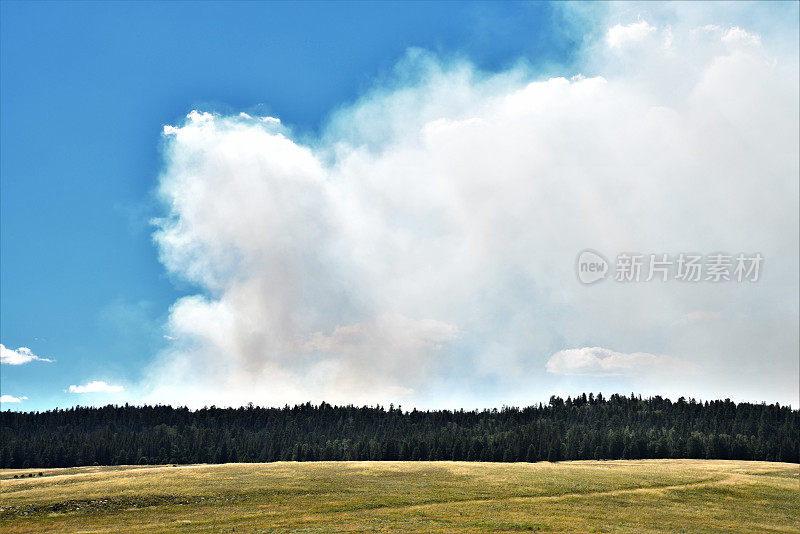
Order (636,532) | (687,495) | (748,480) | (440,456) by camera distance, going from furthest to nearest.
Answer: (440,456) → (748,480) → (687,495) → (636,532)

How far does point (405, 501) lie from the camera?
224 ft

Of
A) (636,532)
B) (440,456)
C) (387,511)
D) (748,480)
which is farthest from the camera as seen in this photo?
(440,456)

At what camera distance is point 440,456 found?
199500 mm

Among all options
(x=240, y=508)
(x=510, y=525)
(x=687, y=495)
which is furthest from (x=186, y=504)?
(x=687, y=495)

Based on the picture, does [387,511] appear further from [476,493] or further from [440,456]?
[440,456]

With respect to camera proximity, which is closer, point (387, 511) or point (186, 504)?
point (387, 511)

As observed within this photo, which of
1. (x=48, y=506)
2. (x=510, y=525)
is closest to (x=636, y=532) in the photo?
(x=510, y=525)

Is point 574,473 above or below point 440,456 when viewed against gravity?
above

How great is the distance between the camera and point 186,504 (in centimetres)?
7006

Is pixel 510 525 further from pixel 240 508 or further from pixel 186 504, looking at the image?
pixel 186 504

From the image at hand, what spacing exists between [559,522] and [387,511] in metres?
17.9

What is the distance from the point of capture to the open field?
58.8 meters

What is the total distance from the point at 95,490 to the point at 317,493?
3027 cm

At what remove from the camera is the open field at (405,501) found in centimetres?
5878
